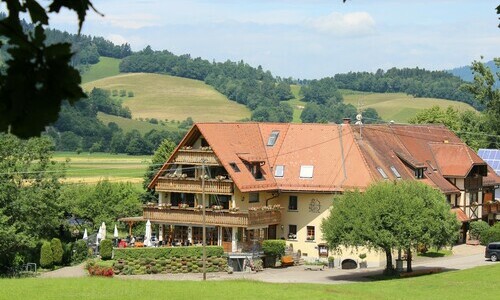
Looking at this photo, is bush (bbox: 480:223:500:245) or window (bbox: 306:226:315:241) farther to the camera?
bush (bbox: 480:223:500:245)

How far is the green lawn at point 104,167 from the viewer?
103500 millimetres

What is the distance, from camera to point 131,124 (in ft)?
540

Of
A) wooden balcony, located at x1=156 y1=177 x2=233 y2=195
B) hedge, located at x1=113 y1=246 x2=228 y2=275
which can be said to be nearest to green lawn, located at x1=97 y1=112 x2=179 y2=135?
wooden balcony, located at x1=156 y1=177 x2=233 y2=195

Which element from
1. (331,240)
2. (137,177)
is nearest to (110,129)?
(137,177)

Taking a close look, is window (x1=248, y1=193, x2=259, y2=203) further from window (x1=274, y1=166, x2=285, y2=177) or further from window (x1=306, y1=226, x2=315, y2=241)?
window (x1=306, y1=226, x2=315, y2=241)

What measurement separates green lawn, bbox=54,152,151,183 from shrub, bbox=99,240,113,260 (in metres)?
38.7

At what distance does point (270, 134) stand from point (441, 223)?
633 inches

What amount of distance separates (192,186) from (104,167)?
56947 millimetres

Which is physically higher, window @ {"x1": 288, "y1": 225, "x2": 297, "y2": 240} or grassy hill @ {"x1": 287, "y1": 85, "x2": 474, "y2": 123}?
grassy hill @ {"x1": 287, "y1": 85, "x2": 474, "y2": 123}

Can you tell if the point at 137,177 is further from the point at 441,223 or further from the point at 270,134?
the point at 441,223

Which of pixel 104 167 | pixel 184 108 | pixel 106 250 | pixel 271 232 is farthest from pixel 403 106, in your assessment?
pixel 106 250

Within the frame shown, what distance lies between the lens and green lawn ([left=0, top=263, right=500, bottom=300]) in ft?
128

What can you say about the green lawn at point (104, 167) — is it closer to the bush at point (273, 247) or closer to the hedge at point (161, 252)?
the hedge at point (161, 252)

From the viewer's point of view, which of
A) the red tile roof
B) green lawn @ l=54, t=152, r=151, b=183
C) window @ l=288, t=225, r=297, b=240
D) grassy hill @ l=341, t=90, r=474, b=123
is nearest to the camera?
the red tile roof
